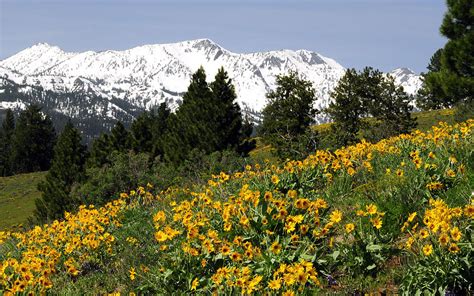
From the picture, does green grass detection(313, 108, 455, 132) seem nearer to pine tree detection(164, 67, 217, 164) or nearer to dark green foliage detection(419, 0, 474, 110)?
pine tree detection(164, 67, 217, 164)

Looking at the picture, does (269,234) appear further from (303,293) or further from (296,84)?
(296,84)

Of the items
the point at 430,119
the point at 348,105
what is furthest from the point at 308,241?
the point at 430,119

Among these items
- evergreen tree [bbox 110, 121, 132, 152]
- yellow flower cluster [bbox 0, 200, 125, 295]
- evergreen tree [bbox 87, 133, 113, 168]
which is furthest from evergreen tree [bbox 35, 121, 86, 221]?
yellow flower cluster [bbox 0, 200, 125, 295]

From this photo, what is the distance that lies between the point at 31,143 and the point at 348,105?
2773 inches

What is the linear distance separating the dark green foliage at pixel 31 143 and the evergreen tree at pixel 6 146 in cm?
254

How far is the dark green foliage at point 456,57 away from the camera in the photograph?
84.6 ft

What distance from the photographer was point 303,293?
4547 mm

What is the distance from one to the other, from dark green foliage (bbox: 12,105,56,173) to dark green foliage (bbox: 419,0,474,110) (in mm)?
84493

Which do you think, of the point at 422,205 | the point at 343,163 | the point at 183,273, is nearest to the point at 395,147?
the point at 343,163

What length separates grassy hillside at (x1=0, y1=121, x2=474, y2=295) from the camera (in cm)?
429

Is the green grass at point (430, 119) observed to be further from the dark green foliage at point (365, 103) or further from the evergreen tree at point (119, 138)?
the evergreen tree at point (119, 138)

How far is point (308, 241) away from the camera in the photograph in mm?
5137

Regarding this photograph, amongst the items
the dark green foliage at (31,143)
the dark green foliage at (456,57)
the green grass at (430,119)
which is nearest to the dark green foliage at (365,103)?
the green grass at (430,119)

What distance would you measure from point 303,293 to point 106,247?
166 inches
